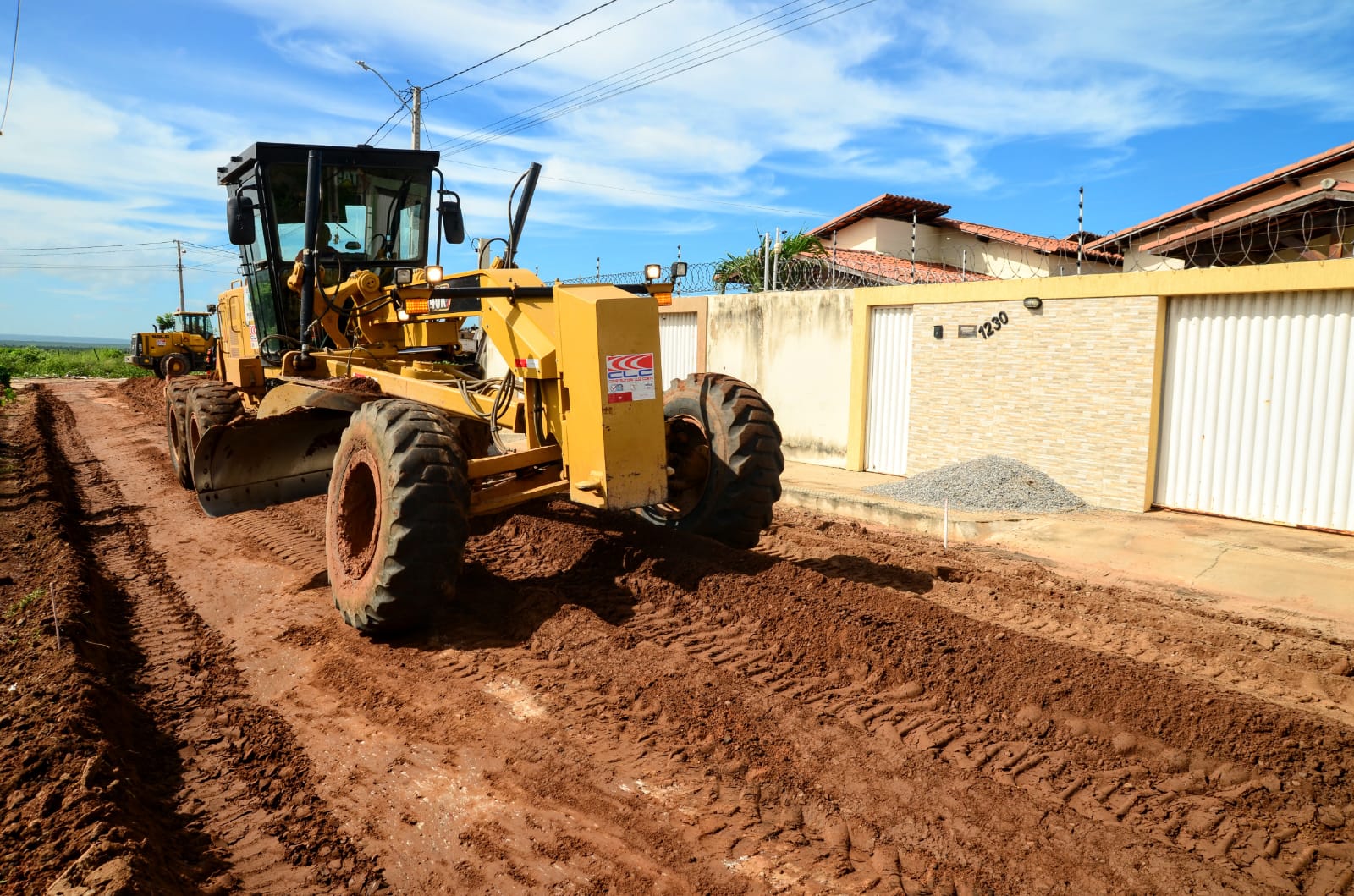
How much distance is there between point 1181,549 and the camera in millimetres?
7672

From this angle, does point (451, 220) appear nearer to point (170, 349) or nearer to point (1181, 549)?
point (1181, 549)

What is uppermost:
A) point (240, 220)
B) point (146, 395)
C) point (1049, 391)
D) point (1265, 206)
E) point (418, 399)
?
point (1265, 206)

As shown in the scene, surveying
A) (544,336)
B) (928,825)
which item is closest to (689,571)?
(544,336)

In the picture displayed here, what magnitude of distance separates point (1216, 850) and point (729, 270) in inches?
513

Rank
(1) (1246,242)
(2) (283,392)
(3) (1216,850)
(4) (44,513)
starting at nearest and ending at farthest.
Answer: (3) (1216,850), (2) (283,392), (4) (44,513), (1) (1246,242)

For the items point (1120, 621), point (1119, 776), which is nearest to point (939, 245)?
point (1120, 621)

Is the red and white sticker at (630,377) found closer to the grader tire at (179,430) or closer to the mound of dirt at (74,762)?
the mound of dirt at (74,762)

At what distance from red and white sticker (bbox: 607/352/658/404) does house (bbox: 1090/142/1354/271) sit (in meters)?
7.32

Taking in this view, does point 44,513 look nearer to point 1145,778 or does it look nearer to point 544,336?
point 544,336

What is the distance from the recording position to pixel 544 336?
17.4 feet

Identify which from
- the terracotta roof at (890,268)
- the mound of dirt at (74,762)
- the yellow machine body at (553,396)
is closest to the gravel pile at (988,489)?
the yellow machine body at (553,396)

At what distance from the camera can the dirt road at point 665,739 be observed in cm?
304

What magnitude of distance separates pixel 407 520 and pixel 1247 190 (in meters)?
13.1

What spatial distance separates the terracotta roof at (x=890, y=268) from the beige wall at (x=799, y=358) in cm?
237
